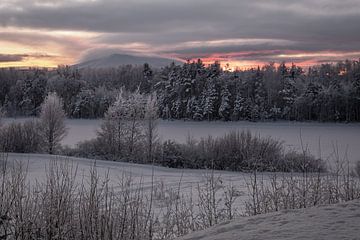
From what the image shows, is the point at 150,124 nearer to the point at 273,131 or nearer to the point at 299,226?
the point at 273,131

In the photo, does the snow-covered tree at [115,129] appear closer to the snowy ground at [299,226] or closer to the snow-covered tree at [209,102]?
the snow-covered tree at [209,102]

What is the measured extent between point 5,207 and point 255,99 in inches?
3588

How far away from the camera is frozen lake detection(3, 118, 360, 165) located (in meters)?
58.9

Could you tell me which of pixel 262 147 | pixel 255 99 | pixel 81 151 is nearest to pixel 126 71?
pixel 255 99

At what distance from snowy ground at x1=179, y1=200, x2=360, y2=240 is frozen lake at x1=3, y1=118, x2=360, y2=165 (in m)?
47.0

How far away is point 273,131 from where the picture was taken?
74.4 m

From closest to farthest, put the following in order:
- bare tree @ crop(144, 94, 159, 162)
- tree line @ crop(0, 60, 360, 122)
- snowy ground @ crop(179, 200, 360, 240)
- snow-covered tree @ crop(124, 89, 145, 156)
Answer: snowy ground @ crop(179, 200, 360, 240)
bare tree @ crop(144, 94, 159, 162)
snow-covered tree @ crop(124, 89, 145, 156)
tree line @ crop(0, 60, 360, 122)

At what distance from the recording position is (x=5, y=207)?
710cm

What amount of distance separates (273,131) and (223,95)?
66.5 ft

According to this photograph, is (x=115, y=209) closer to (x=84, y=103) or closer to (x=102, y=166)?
(x=102, y=166)

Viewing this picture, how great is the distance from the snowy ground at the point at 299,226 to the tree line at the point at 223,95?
239ft

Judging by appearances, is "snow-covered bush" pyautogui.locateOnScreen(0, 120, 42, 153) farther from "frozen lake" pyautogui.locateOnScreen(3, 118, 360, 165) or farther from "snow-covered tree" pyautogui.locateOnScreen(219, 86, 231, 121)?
"snow-covered tree" pyautogui.locateOnScreen(219, 86, 231, 121)

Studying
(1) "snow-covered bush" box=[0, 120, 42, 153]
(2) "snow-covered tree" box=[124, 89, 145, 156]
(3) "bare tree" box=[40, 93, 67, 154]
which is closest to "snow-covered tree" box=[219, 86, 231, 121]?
(2) "snow-covered tree" box=[124, 89, 145, 156]

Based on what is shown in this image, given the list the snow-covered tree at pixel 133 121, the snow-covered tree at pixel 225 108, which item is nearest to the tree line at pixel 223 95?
the snow-covered tree at pixel 225 108
